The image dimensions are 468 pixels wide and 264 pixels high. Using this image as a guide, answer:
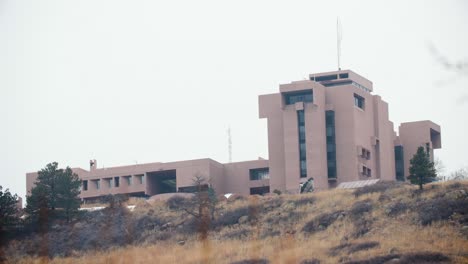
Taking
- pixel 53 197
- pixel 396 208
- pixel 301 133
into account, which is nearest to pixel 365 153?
pixel 301 133

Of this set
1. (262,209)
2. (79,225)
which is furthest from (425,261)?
(79,225)

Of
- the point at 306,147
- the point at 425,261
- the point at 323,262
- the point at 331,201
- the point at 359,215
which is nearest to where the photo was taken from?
the point at 425,261

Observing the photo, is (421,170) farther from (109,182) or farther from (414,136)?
(109,182)

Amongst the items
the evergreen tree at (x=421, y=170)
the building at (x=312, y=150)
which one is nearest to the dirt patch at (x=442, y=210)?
the evergreen tree at (x=421, y=170)

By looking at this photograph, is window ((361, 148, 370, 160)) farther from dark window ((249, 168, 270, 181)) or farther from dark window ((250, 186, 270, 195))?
dark window ((249, 168, 270, 181))

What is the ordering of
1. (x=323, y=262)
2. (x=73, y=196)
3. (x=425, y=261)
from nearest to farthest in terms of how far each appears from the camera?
(x=425, y=261) → (x=323, y=262) → (x=73, y=196)

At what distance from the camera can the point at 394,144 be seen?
125938 mm

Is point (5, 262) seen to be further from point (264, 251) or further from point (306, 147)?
point (306, 147)

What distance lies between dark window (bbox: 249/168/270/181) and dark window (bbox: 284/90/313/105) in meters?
11.0

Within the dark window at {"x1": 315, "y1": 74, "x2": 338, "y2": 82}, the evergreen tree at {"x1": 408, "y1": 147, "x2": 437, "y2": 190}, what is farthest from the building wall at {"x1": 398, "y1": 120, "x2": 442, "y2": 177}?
the evergreen tree at {"x1": 408, "y1": 147, "x2": 437, "y2": 190}

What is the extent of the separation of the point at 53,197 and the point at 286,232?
85.3ft

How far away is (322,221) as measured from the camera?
83.0 m

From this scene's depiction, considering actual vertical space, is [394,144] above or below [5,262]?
above

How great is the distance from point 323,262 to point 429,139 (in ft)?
194
